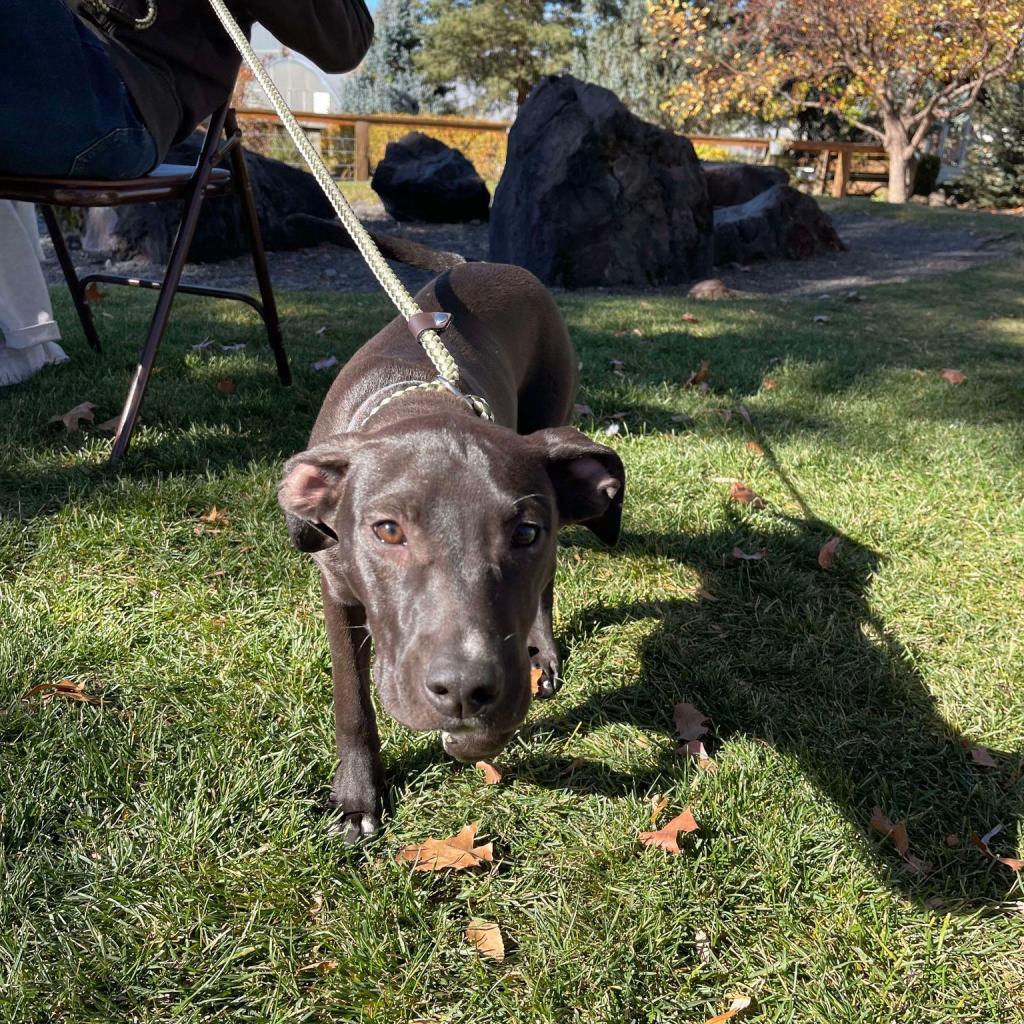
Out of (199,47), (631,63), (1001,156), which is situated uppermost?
(631,63)

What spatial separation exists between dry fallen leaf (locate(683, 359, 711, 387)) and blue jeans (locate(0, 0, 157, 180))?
140 inches

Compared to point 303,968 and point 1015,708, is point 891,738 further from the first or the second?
point 303,968

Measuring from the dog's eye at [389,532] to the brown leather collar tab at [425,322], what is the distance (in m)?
0.58

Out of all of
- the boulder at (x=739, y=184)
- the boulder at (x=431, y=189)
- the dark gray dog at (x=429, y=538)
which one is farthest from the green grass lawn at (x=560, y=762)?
the boulder at (x=739, y=184)

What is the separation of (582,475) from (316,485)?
0.65m

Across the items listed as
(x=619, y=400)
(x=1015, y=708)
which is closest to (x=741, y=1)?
(x=619, y=400)

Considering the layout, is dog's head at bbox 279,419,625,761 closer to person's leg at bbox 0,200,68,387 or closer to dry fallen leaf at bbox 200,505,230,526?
dry fallen leaf at bbox 200,505,230,526

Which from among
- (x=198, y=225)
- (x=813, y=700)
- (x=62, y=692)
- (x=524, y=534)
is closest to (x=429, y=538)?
(x=524, y=534)

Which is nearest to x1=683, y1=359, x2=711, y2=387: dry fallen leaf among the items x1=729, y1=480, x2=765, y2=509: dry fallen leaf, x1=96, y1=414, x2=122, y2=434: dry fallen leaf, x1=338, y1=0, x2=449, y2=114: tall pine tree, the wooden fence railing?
x1=729, y1=480, x2=765, y2=509: dry fallen leaf

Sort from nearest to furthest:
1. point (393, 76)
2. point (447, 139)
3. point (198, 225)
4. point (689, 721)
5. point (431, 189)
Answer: point (689, 721) < point (198, 225) < point (431, 189) < point (447, 139) < point (393, 76)

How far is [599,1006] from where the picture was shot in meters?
1.98

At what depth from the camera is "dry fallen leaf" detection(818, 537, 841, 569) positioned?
3.82 m

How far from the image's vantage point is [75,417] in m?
4.32

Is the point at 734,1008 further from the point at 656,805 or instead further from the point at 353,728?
the point at 353,728
